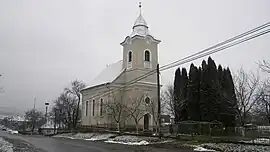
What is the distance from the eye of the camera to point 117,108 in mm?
36625

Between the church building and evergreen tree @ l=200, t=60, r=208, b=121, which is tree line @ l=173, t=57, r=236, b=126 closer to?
evergreen tree @ l=200, t=60, r=208, b=121

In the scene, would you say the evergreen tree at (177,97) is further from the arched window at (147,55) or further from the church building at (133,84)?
the arched window at (147,55)

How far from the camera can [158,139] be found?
24.9m

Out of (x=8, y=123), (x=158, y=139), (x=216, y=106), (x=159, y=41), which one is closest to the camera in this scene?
(x=158, y=139)

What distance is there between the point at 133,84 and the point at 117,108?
19.0 ft

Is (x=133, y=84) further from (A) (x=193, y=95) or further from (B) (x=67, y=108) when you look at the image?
(B) (x=67, y=108)

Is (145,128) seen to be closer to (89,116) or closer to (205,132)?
(89,116)

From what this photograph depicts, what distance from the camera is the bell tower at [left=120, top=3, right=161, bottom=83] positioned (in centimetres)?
4234

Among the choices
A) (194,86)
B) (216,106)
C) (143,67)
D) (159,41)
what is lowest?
(216,106)

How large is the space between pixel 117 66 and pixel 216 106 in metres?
21.8

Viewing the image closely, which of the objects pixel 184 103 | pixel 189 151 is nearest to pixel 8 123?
pixel 184 103

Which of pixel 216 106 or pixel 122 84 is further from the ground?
pixel 122 84

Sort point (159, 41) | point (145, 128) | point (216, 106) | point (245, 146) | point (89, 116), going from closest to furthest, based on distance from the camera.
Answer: point (245, 146)
point (216, 106)
point (145, 128)
point (159, 41)
point (89, 116)

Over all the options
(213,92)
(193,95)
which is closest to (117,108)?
(193,95)
